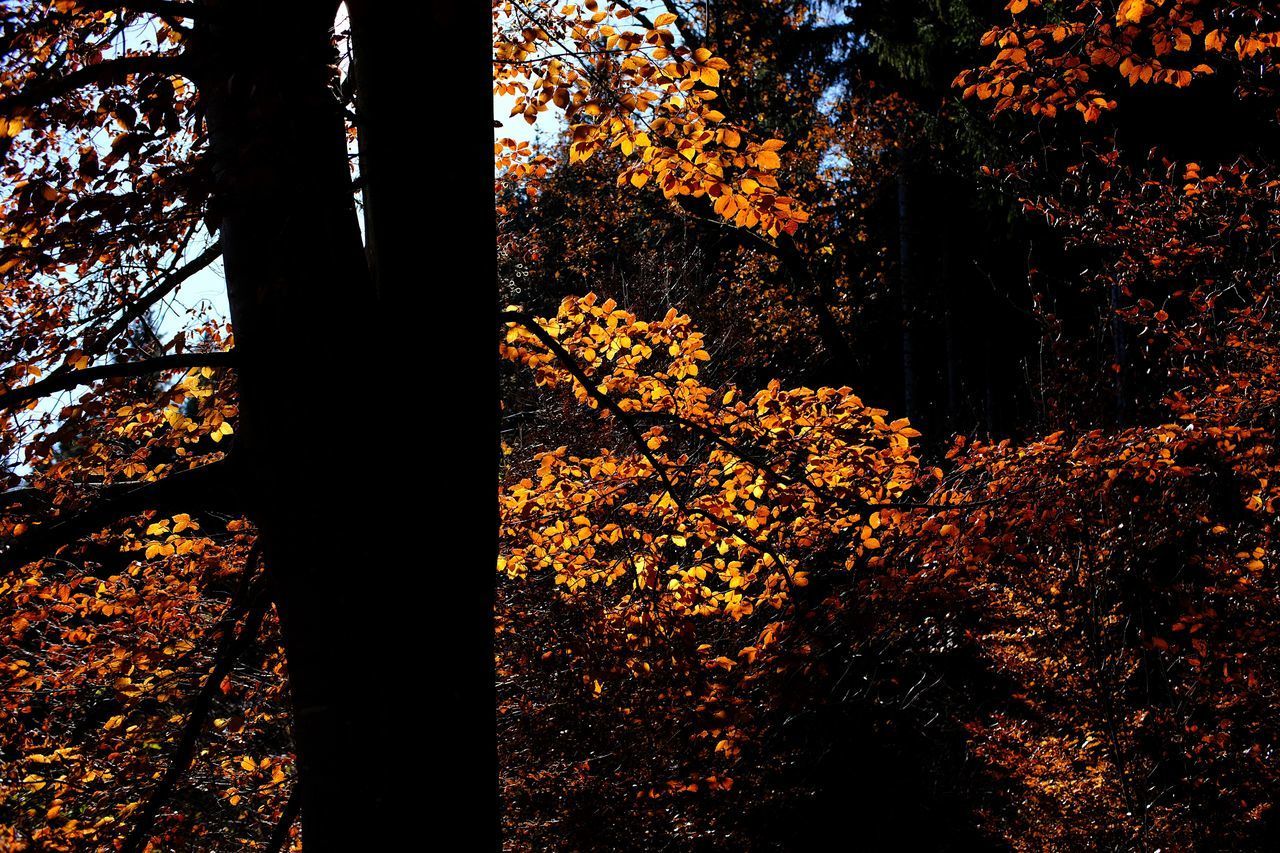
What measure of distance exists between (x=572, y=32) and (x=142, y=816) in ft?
12.2

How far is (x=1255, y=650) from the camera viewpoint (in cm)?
669

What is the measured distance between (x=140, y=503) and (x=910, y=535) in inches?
160

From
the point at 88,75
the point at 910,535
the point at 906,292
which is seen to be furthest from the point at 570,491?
the point at 906,292

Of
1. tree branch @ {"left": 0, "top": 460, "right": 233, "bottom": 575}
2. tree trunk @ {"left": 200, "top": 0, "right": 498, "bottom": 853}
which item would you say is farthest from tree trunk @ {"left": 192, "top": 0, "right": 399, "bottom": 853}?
tree branch @ {"left": 0, "top": 460, "right": 233, "bottom": 575}

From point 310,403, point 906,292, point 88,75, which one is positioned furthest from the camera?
point 906,292

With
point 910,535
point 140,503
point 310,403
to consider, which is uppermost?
point 310,403

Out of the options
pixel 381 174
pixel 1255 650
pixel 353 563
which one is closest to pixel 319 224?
pixel 381 174

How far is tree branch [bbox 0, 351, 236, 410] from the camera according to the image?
215 cm

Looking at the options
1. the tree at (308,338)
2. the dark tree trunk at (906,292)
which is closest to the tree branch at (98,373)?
the tree at (308,338)

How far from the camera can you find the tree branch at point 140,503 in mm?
2271

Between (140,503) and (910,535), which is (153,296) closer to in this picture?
(140,503)

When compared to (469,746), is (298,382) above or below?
above

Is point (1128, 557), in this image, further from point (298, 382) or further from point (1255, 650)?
point (298, 382)

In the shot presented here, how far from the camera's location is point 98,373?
7.30ft
